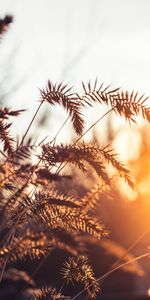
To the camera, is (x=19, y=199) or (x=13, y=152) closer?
(x=13, y=152)

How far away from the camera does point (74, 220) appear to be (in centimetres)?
291

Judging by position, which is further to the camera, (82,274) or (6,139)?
(82,274)

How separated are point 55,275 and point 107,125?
722cm

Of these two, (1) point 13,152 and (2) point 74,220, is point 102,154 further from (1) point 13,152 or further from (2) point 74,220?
(1) point 13,152

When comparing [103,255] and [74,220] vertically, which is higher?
[103,255]

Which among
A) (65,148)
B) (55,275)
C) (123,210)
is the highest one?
(123,210)

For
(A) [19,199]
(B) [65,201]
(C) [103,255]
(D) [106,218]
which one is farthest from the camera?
(D) [106,218]

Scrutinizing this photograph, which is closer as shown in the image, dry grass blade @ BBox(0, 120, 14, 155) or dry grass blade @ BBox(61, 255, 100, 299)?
dry grass blade @ BBox(0, 120, 14, 155)

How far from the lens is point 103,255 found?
8.37m

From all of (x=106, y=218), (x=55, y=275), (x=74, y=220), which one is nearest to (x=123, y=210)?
(x=106, y=218)

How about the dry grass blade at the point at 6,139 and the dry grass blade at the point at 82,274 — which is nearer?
the dry grass blade at the point at 6,139

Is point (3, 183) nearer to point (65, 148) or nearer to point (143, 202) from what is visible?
point (65, 148)

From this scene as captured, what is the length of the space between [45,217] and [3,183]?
1.53ft

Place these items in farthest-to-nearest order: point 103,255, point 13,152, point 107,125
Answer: point 107,125 < point 103,255 < point 13,152
